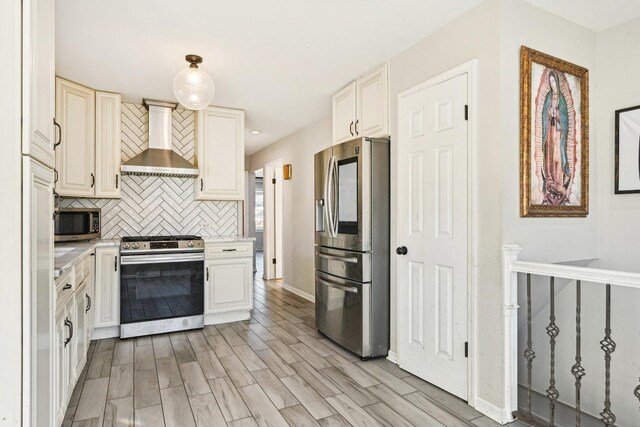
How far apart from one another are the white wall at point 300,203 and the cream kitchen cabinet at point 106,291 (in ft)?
7.76

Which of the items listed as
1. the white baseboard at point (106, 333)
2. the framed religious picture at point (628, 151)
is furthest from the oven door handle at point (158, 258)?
the framed religious picture at point (628, 151)

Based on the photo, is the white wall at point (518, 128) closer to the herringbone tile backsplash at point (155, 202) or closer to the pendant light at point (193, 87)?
the pendant light at point (193, 87)

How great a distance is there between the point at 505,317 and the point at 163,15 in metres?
2.78

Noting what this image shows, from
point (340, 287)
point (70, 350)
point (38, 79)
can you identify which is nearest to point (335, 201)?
point (340, 287)

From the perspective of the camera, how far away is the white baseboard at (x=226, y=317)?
3.95 metres

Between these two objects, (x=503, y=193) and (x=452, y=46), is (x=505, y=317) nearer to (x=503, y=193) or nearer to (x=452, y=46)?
(x=503, y=193)

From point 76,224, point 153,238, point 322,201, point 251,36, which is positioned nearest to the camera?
point 251,36

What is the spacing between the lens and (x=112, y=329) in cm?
354

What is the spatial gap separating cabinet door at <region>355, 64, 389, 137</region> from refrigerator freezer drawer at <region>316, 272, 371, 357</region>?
4.34ft

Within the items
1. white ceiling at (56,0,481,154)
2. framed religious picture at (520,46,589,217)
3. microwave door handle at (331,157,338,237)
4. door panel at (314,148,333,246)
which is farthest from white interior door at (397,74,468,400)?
door panel at (314,148,333,246)

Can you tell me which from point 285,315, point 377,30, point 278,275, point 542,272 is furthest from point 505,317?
point 278,275

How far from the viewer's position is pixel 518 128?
2.16 metres

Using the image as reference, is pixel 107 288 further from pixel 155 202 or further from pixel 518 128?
pixel 518 128

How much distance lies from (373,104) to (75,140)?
2852mm
